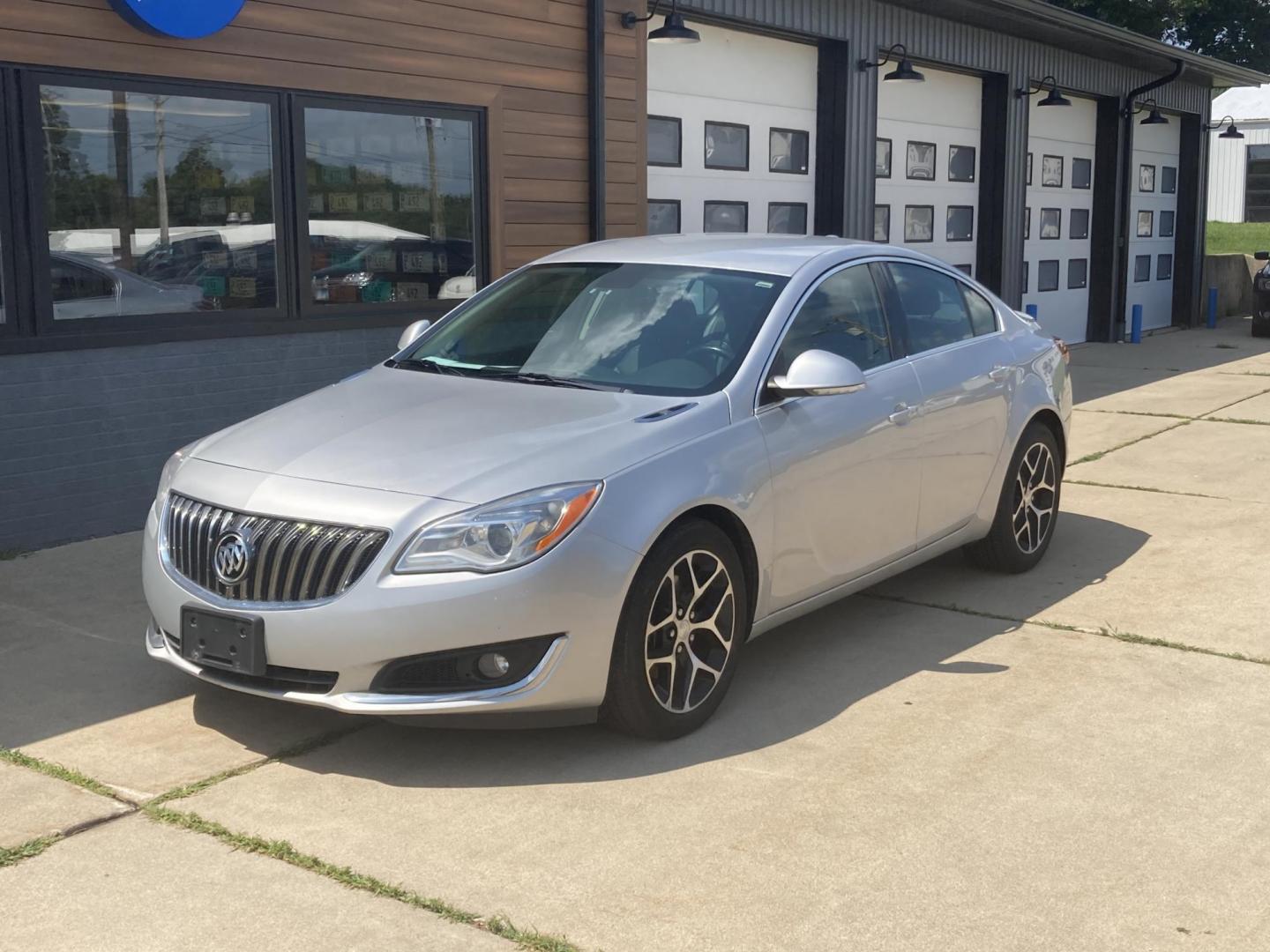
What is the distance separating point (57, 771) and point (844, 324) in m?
3.12

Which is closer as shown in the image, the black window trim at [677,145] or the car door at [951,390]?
the car door at [951,390]

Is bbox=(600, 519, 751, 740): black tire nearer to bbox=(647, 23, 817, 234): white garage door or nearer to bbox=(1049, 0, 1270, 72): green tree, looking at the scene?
bbox=(647, 23, 817, 234): white garage door

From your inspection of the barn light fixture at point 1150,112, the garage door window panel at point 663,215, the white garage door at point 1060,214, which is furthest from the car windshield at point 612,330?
the barn light fixture at point 1150,112

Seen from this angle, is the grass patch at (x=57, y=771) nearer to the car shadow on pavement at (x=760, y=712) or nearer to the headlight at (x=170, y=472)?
the car shadow on pavement at (x=760, y=712)

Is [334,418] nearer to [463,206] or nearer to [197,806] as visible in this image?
[197,806]

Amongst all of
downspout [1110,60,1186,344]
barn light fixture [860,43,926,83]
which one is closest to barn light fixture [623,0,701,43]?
barn light fixture [860,43,926,83]

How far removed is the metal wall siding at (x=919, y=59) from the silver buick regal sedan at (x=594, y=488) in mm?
6318

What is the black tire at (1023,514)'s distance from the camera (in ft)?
20.9

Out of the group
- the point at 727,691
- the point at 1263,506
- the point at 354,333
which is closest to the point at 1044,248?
the point at 1263,506

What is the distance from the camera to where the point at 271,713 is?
473 cm

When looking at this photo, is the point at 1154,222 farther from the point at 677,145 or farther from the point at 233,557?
the point at 233,557

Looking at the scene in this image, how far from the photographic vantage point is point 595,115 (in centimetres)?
1015

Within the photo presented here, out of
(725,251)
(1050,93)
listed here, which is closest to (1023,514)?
(725,251)

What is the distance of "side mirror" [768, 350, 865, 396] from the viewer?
485 centimetres
